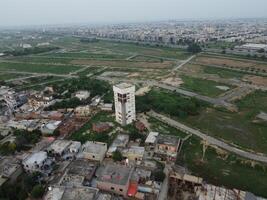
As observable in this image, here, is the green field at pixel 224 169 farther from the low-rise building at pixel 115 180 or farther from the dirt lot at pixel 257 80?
the dirt lot at pixel 257 80

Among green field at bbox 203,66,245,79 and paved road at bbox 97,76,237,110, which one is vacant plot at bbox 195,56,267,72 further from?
paved road at bbox 97,76,237,110

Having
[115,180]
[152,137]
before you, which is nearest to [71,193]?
[115,180]

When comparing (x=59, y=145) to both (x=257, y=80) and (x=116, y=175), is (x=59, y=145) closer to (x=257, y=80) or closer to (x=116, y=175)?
(x=116, y=175)

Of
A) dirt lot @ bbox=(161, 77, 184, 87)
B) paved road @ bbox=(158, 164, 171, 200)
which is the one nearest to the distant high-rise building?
paved road @ bbox=(158, 164, 171, 200)

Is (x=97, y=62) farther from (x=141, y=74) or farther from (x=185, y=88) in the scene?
(x=185, y=88)

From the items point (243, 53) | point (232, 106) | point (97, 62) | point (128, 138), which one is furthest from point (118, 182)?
point (243, 53)
